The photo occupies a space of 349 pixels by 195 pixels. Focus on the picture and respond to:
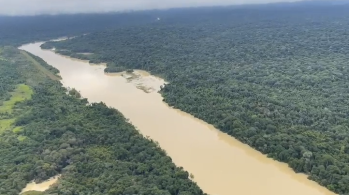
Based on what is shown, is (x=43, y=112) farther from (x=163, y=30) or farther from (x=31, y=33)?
(x=31, y=33)

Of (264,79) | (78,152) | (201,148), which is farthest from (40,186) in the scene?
(264,79)

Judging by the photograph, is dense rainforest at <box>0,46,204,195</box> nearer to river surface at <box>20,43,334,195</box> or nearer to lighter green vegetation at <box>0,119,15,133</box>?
lighter green vegetation at <box>0,119,15,133</box>

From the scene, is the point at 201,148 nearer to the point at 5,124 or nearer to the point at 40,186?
the point at 40,186

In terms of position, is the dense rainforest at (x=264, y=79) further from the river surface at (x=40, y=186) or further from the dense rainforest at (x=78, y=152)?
the river surface at (x=40, y=186)

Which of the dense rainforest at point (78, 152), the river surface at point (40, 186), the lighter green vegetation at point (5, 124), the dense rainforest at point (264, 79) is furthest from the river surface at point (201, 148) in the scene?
the lighter green vegetation at point (5, 124)

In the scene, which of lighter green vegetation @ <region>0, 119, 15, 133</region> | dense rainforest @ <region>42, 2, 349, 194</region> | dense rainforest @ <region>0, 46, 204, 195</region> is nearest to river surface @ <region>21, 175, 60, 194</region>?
dense rainforest @ <region>0, 46, 204, 195</region>

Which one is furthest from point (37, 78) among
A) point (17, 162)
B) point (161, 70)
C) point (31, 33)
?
point (31, 33)
